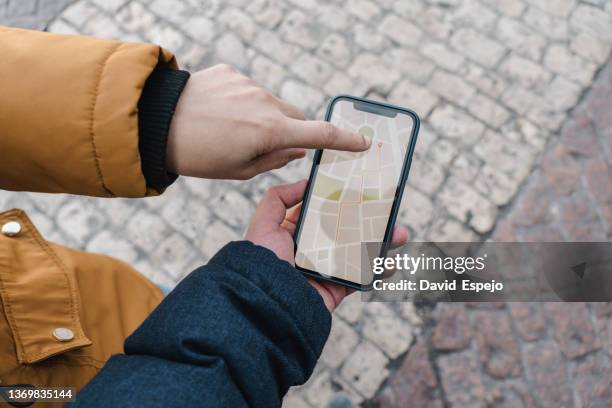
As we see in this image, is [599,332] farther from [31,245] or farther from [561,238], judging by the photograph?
[31,245]

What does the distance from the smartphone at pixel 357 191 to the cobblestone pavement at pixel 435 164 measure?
1.06 m

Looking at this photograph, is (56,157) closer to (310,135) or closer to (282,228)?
(310,135)

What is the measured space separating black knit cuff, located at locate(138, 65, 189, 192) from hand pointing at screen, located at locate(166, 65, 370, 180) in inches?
2.0

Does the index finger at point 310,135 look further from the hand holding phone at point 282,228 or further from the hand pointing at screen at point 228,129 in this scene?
the hand holding phone at point 282,228

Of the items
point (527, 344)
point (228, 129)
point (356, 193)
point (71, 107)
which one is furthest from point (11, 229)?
point (527, 344)

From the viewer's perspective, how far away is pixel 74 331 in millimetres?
1577

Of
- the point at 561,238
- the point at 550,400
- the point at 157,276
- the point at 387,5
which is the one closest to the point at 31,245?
the point at 157,276

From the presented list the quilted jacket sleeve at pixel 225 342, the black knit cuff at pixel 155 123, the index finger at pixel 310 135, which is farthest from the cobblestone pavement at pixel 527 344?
the black knit cuff at pixel 155 123

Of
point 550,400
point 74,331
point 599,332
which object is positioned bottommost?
point 550,400

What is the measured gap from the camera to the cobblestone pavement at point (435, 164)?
9.80 feet

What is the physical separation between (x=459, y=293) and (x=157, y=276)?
1.94 metres

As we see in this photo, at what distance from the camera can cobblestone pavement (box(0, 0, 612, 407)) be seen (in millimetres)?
2988

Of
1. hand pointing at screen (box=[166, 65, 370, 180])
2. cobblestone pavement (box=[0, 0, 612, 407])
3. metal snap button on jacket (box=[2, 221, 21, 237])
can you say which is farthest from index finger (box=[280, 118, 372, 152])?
cobblestone pavement (box=[0, 0, 612, 407])

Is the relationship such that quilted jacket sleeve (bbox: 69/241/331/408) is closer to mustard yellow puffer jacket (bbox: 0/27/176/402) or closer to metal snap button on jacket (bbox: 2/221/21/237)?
mustard yellow puffer jacket (bbox: 0/27/176/402)
